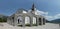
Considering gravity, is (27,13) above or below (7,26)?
above

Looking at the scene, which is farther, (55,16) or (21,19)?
(21,19)

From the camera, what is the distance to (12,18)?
19.0ft

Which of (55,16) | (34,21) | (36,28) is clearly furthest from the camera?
(34,21)

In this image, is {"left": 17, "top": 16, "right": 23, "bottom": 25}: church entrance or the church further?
{"left": 17, "top": 16, "right": 23, "bottom": 25}: church entrance

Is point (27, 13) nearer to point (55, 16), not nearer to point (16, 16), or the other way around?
point (16, 16)

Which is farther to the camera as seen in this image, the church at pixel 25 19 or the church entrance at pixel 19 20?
the church entrance at pixel 19 20

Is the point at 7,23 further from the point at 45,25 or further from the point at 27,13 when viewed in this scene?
the point at 45,25

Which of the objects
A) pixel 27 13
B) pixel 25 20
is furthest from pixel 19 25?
pixel 27 13

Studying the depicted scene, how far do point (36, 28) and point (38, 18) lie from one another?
0.73 metres

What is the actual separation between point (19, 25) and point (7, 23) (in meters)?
0.54

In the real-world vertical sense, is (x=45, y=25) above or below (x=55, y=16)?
below

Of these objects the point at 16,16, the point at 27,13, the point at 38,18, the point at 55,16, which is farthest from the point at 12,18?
the point at 55,16

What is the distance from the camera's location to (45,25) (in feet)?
18.1

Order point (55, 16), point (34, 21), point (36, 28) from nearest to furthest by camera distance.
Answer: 1. point (55, 16)
2. point (36, 28)
3. point (34, 21)
